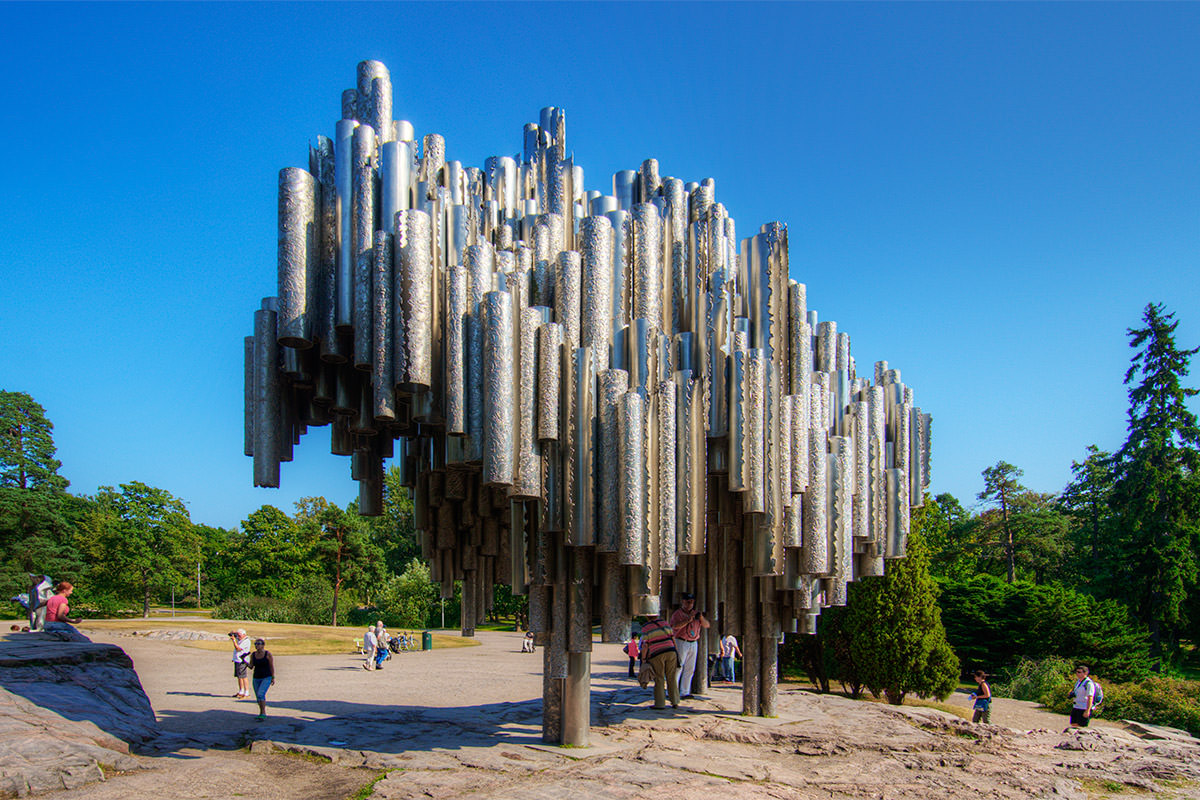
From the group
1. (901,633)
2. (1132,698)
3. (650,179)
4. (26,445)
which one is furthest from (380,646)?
(26,445)

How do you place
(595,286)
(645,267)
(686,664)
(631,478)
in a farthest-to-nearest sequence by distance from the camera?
1. (686,664)
2. (645,267)
3. (595,286)
4. (631,478)

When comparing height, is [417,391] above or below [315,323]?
below

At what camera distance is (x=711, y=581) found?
12.9 meters

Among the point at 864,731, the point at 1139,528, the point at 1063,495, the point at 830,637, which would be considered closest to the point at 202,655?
the point at 830,637

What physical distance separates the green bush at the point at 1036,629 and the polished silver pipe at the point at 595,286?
906 inches

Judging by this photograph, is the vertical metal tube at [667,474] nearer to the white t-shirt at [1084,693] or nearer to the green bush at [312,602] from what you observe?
the white t-shirt at [1084,693]

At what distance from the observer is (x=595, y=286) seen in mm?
10227

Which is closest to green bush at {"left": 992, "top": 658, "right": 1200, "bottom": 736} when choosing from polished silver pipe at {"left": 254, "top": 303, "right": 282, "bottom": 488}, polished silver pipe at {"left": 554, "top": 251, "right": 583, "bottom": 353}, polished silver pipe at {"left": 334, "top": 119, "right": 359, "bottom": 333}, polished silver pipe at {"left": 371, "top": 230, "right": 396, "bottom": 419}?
polished silver pipe at {"left": 554, "top": 251, "right": 583, "bottom": 353}

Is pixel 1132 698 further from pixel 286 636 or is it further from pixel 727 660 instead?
pixel 286 636

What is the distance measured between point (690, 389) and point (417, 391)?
10.6 ft

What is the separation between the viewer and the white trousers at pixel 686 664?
14.8 metres

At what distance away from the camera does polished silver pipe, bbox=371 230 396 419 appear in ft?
29.3

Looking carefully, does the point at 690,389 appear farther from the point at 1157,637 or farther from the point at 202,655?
the point at 1157,637

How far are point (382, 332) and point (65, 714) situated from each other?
6.56 metres
